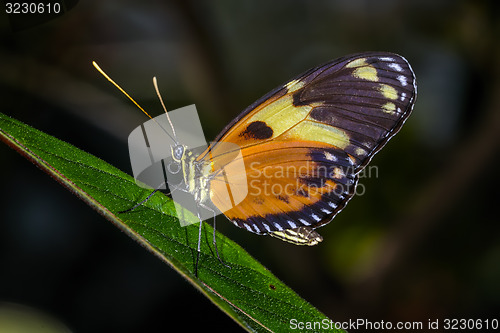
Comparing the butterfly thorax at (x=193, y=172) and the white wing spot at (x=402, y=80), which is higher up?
the white wing spot at (x=402, y=80)

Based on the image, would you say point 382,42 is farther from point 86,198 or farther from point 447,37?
point 86,198

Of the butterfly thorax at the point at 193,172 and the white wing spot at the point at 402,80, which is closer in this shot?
the white wing spot at the point at 402,80

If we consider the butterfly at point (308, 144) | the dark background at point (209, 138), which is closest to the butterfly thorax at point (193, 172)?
the butterfly at point (308, 144)

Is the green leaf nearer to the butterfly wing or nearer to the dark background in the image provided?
the butterfly wing

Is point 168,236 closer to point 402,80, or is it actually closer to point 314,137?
point 314,137

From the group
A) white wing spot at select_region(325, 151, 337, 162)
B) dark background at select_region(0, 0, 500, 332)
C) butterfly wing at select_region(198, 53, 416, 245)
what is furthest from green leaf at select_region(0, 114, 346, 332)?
dark background at select_region(0, 0, 500, 332)

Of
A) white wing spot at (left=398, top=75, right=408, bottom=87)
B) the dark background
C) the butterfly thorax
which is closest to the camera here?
white wing spot at (left=398, top=75, right=408, bottom=87)

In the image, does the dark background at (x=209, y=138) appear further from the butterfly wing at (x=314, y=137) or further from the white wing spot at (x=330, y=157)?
the white wing spot at (x=330, y=157)

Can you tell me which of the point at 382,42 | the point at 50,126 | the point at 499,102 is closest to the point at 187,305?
the point at 50,126
